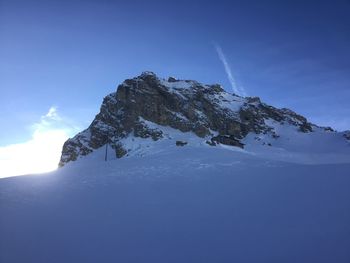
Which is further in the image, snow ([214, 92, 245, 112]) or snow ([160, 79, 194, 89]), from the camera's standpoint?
snow ([214, 92, 245, 112])

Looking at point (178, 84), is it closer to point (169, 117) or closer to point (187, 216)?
point (169, 117)

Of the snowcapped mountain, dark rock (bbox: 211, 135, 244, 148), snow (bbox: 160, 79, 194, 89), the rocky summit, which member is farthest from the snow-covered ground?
snow (bbox: 160, 79, 194, 89)

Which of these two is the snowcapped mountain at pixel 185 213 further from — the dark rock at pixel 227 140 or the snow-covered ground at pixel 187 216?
the dark rock at pixel 227 140

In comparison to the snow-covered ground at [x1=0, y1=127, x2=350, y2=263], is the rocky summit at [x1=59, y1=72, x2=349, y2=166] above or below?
above

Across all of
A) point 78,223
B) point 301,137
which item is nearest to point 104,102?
point 301,137

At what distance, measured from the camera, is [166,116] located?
199 ft

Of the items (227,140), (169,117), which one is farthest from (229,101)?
(169,117)

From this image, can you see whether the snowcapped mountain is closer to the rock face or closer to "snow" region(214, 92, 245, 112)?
the rock face

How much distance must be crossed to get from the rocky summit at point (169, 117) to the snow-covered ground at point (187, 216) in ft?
109

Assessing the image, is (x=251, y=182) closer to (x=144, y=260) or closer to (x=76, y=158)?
(x=144, y=260)

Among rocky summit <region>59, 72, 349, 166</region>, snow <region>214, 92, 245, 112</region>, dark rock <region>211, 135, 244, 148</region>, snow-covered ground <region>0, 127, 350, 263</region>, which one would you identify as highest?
snow <region>214, 92, 245, 112</region>

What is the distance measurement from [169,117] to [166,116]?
61 cm

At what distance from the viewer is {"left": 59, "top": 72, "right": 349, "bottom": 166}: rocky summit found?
55938mm

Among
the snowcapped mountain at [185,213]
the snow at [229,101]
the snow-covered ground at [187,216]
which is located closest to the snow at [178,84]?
the snow at [229,101]
